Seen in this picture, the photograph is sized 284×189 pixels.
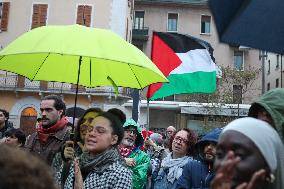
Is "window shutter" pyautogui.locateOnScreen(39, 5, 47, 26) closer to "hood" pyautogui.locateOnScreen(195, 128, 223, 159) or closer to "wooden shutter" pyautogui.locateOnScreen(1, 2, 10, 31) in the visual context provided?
"wooden shutter" pyautogui.locateOnScreen(1, 2, 10, 31)

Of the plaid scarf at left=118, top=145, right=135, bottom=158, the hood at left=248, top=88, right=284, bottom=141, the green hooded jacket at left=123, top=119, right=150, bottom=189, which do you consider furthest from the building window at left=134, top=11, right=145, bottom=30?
the hood at left=248, top=88, right=284, bottom=141

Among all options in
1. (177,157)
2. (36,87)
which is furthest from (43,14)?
(177,157)

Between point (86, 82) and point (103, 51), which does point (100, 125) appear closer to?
point (103, 51)

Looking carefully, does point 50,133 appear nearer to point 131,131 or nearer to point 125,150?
point 125,150

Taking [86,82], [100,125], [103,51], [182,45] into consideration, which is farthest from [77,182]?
[182,45]

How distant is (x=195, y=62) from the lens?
779 centimetres

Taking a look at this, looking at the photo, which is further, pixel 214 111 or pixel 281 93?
pixel 214 111

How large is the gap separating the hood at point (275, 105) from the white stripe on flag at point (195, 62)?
5.15 m

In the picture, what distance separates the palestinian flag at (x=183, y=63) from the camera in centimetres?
755

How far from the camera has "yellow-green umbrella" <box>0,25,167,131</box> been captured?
13.2 ft

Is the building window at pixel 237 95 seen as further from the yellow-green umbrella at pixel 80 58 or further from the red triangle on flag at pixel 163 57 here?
the yellow-green umbrella at pixel 80 58

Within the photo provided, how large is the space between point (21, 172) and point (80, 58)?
11.0 ft

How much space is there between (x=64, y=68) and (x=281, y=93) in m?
3.10

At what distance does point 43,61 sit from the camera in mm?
5086
